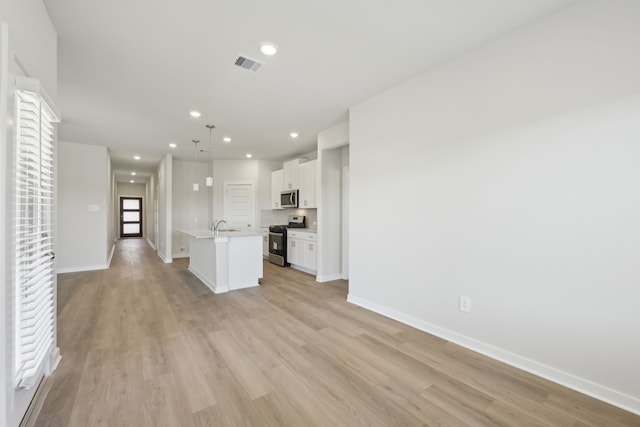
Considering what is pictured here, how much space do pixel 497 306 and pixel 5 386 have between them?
3133 millimetres

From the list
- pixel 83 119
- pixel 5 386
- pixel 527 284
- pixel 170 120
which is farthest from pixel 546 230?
pixel 83 119

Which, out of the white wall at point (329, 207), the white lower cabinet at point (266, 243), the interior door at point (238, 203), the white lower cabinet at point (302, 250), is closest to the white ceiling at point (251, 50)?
the white wall at point (329, 207)

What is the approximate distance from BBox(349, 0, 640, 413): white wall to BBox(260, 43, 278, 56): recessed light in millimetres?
1474

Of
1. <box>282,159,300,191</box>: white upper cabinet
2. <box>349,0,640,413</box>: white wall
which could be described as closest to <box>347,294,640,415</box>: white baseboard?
<box>349,0,640,413</box>: white wall

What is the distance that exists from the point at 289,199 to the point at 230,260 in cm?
234

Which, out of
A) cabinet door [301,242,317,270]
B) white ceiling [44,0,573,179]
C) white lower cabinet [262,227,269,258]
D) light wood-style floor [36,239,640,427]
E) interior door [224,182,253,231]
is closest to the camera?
light wood-style floor [36,239,640,427]

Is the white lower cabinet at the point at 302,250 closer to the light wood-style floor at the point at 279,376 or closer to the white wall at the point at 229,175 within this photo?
the white wall at the point at 229,175

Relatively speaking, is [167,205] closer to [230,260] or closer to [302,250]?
[230,260]

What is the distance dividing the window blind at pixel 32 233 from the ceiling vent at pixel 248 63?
1506 mm

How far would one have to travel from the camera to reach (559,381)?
6.53 feet

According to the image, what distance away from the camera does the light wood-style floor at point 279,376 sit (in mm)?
1676

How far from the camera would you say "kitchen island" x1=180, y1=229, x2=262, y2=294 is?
4.24 meters

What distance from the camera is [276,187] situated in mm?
6977

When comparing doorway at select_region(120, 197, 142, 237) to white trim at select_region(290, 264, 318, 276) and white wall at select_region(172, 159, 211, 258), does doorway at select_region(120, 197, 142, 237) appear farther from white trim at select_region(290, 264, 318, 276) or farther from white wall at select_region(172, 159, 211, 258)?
white trim at select_region(290, 264, 318, 276)
